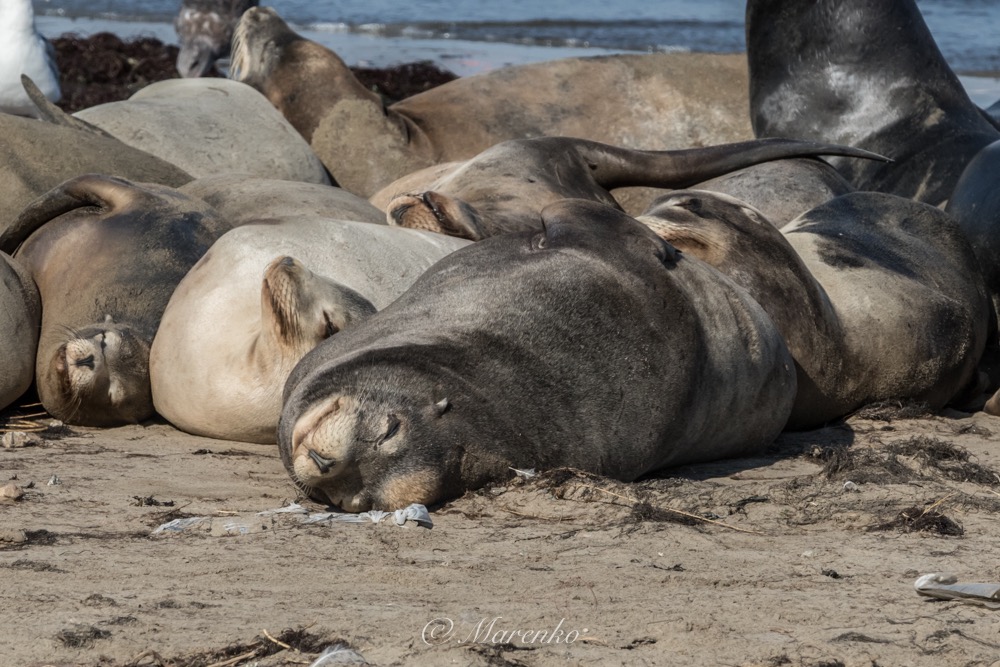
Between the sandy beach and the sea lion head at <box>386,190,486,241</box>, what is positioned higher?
the sea lion head at <box>386,190,486,241</box>

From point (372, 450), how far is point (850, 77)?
519 cm

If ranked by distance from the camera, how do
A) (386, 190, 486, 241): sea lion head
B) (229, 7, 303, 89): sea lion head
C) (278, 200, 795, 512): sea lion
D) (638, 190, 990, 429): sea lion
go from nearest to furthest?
(278, 200, 795, 512): sea lion → (638, 190, 990, 429): sea lion → (386, 190, 486, 241): sea lion head → (229, 7, 303, 89): sea lion head

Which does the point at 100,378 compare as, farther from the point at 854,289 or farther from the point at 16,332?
the point at 854,289

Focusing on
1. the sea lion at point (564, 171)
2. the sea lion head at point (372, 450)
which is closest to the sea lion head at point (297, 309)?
the sea lion head at point (372, 450)

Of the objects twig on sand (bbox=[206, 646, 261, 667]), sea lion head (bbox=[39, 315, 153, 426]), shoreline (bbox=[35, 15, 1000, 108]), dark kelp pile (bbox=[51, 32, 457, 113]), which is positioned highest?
twig on sand (bbox=[206, 646, 261, 667])

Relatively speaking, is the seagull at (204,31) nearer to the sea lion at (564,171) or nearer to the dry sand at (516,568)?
the sea lion at (564,171)

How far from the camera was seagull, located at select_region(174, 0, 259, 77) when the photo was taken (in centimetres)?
1105

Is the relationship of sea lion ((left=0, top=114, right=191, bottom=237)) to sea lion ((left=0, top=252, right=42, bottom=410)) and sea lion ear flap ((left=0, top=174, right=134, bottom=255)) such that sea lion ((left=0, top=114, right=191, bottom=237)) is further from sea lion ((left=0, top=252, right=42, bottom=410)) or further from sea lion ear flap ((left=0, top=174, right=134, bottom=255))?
sea lion ((left=0, top=252, right=42, bottom=410))

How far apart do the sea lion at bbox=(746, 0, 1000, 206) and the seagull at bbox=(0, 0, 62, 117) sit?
150 inches

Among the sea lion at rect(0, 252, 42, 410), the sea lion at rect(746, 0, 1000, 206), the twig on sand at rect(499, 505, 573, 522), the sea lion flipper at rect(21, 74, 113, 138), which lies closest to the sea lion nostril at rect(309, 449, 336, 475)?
the twig on sand at rect(499, 505, 573, 522)

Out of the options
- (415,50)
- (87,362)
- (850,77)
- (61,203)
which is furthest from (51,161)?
(415,50)

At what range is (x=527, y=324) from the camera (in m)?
3.60

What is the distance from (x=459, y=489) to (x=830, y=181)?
147 inches

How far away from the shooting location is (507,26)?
2077 centimetres
